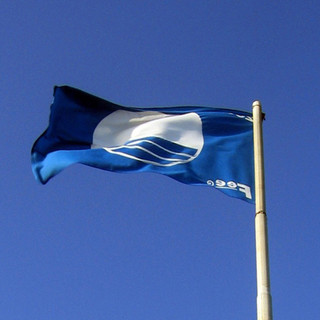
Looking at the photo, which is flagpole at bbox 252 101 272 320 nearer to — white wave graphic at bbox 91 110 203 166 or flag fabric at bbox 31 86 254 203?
flag fabric at bbox 31 86 254 203

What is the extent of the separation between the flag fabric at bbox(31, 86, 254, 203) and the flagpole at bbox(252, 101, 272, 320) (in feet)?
3.22

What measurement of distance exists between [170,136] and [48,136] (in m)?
2.68

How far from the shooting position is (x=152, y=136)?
713 inches

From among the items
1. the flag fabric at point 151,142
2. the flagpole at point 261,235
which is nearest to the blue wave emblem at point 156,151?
the flag fabric at point 151,142

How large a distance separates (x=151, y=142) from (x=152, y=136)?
0.29 meters

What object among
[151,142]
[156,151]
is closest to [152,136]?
[151,142]

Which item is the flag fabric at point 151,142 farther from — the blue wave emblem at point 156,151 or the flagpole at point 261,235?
the flagpole at point 261,235

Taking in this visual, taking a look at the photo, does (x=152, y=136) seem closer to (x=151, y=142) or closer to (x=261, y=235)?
(x=151, y=142)

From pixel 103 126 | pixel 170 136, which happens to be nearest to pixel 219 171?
pixel 170 136

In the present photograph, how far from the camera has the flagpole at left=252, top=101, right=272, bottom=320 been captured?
43.7 ft

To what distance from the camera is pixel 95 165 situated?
17281 millimetres

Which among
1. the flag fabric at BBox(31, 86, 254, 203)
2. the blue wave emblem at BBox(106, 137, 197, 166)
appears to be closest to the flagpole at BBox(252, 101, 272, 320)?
the flag fabric at BBox(31, 86, 254, 203)

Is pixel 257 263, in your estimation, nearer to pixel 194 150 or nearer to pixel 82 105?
pixel 194 150

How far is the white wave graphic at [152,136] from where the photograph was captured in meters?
17.5
